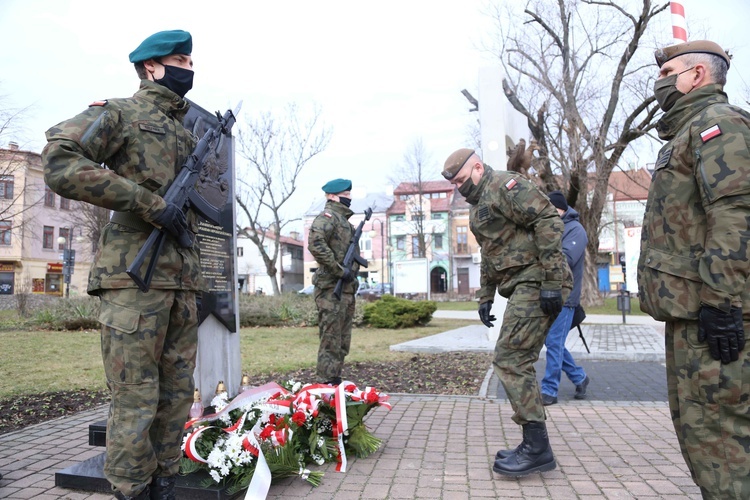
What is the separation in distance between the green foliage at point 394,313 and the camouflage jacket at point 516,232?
1223 cm

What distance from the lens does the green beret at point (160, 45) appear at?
281cm

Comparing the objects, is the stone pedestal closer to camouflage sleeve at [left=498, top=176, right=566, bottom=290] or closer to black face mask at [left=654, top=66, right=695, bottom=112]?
camouflage sleeve at [left=498, top=176, right=566, bottom=290]

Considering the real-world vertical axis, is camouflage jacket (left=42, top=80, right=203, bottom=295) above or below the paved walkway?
above

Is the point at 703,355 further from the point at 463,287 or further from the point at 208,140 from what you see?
the point at 463,287

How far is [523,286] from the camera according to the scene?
3834 millimetres

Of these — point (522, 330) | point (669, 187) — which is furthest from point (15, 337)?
point (669, 187)

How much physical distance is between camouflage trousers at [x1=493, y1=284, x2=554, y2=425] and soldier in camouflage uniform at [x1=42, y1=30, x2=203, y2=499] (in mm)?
2020

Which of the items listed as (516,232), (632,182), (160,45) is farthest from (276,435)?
(632,182)

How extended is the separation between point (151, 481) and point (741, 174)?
3002 millimetres

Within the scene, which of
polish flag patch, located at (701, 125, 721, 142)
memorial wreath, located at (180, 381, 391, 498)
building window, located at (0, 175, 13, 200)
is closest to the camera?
polish flag patch, located at (701, 125, 721, 142)

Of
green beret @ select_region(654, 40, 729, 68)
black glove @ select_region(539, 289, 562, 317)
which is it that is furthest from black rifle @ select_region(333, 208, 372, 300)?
green beret @ select_region(654, 40, 729, 68)

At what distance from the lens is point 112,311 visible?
2.55m

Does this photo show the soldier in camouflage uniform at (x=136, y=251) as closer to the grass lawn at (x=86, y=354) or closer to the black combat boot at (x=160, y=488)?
the black combat boot at (x=160, y=488)

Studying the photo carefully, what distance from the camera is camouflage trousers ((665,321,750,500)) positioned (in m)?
2.19
